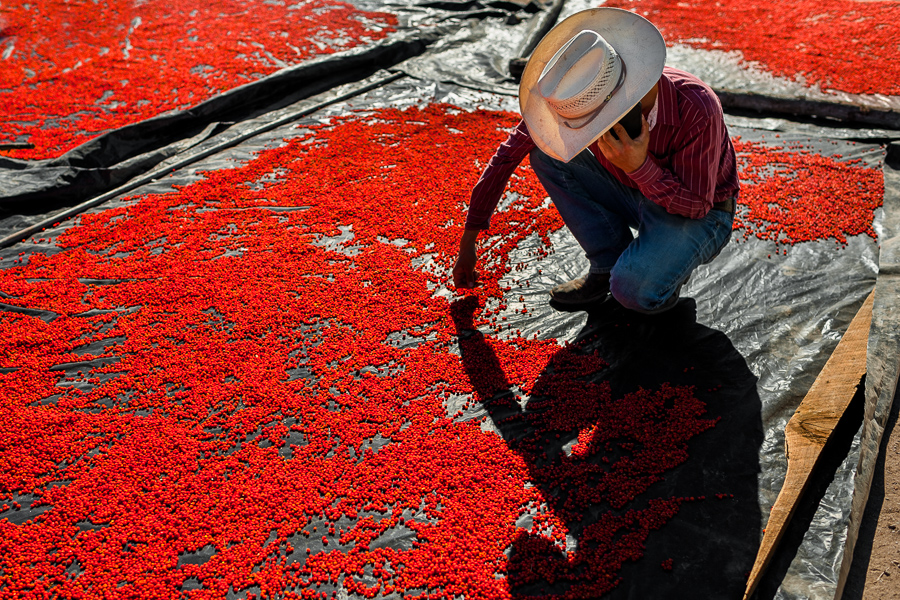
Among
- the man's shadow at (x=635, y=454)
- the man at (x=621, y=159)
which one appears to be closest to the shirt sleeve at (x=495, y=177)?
the man at (x=621, y=159)

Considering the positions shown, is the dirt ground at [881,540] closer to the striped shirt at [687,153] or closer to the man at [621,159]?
the man at [621,159]

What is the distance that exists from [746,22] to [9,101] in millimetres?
7897

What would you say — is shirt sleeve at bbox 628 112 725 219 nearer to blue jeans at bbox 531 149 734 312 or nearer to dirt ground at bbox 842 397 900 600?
blue jeans at bbox 531 149 734 312

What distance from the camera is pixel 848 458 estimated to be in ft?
6.84

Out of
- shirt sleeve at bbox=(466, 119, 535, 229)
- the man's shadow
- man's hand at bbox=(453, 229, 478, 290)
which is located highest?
shirt sleeve at bbox=(466, 119, 535, 229)

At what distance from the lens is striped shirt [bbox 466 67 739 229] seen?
7.32ft

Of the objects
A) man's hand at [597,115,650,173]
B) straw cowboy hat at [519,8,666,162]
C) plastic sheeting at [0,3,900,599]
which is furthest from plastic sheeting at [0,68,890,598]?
straw cowboy hat at [519,8,666,162]

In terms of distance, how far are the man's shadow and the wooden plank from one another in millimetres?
70

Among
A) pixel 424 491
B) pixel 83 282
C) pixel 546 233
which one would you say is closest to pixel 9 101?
pixel 83 282

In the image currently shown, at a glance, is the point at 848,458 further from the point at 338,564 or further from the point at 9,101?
the point at 9,101

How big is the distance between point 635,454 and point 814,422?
697mm

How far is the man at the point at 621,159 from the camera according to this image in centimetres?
200

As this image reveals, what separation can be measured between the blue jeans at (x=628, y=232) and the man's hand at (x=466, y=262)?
1.78 feet

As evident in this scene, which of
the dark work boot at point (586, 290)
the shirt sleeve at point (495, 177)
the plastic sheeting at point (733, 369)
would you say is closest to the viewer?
the plastic sheeting at point (733, 369)
